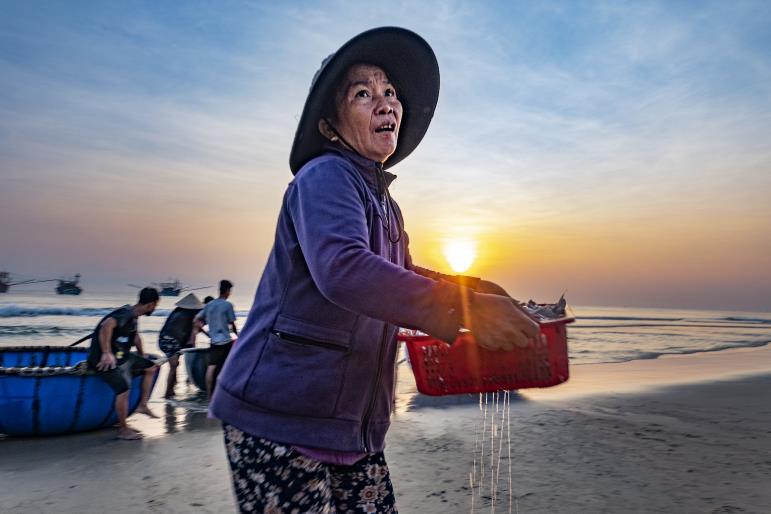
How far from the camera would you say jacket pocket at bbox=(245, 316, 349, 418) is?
1.44m

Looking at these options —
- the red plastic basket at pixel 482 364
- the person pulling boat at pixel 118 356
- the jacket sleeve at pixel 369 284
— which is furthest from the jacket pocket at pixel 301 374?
the person pulling boat at pixel 118 356

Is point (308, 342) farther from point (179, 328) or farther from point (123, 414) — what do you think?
point (179, 328)

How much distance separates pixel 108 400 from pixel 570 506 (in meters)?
5.84

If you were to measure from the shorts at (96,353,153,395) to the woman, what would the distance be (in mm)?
6357

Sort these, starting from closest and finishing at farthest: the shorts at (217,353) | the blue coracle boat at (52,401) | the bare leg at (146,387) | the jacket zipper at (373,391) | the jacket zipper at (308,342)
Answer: the jacket zipper at (308,342) < the jacket zipper at (373,391) < the blue coracle boat at (52,401) < the bare leg at (146,387) < the shorts at (217,353)

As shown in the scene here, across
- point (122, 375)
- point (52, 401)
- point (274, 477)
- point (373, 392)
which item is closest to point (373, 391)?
point (373, 392)

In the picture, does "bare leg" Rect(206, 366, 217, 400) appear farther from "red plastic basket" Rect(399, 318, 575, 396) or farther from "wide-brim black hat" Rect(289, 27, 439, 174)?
"red plastic basket" Rect(399, 318, 575, 396)

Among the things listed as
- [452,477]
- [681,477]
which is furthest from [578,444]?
[452,477]

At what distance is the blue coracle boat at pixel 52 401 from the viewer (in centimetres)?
680

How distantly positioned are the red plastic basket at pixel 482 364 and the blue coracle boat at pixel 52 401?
665 cm

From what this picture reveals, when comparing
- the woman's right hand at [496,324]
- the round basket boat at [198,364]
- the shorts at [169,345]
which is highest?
the woman's right hand at [496,324]

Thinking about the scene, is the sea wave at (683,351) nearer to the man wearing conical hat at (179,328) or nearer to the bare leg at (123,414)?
the man wearing conical hat at (179,328)

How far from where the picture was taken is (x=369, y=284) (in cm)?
119

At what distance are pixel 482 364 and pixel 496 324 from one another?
0.45 m
